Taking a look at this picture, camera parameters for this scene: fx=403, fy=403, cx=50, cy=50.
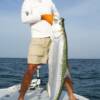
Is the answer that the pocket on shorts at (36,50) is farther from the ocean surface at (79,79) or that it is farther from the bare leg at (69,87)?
the ocean surface at (79,79)

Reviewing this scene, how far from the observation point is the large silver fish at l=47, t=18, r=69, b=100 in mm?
6080

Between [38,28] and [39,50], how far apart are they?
Result: 0.40 meters

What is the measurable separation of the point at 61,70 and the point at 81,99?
1665mm

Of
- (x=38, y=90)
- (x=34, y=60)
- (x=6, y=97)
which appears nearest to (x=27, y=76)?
(x=34, y=60)

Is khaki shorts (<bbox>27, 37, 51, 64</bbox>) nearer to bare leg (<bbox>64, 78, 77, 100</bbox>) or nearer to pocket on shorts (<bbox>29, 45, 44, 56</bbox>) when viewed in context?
pocket on shorts (<bbox>29, 45, 44, 56</bbox>)

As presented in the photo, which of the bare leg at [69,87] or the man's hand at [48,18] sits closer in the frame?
the man's hand at [48,18]

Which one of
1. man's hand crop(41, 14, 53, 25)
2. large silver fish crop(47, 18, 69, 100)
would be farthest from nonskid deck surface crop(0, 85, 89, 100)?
man's hand crop(41, 14, 53, 25)

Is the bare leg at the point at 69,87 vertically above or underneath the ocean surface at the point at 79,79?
above

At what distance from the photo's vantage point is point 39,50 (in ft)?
22.8

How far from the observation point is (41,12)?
6801mm

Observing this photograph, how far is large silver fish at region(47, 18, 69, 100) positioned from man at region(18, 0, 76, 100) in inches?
17.1

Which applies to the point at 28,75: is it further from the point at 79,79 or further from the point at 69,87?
the point at 79,79

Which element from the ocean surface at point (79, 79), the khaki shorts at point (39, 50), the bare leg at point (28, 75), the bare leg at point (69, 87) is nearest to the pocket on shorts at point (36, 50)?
the khaki shorts at point (39, 50)

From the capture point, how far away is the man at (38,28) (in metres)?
6.75
